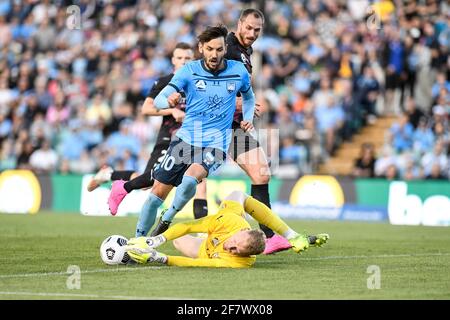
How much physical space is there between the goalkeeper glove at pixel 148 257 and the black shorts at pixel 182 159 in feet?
4.14

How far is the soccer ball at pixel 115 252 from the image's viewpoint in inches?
439

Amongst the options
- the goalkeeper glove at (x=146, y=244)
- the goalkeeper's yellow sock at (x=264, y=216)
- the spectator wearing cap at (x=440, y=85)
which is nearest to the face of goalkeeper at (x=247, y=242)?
the goalkeeper glove at (x=146, y=244)

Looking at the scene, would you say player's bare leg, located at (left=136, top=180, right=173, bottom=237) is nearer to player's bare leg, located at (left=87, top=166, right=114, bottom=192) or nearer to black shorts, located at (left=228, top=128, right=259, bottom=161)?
black shorts, located at (left=228, top=128, right=259, bottom=161)

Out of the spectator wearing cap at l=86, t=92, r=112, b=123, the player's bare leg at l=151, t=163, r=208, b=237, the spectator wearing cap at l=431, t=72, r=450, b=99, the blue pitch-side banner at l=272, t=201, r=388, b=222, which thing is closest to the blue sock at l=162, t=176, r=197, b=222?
the player's bare leg at l=151, t=163, r=208, b=237

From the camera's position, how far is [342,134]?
25.0 metres

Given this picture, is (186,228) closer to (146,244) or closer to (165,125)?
(146,244)

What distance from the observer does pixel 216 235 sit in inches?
432

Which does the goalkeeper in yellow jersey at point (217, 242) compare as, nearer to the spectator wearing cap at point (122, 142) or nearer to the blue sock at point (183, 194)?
the blue sock at point (183, 194)

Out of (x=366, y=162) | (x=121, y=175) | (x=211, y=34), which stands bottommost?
(x=121, y=175)

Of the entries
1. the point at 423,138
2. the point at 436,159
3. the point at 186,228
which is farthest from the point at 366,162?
the point at 186,228

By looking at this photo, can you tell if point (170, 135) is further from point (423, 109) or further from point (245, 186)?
point (423, 109)

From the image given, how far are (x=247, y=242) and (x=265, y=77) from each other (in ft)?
52.0

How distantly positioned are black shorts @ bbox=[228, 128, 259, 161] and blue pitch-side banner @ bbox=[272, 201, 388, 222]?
9.24 metres
